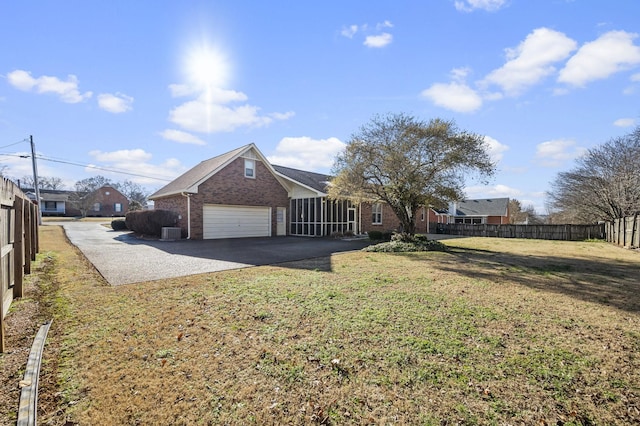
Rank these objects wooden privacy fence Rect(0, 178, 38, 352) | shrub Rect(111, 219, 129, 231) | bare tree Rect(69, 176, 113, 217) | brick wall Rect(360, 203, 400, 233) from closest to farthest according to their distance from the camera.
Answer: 1. wooden privacy fence Rect(0, 178, 38, 352)
2. brick wall Rect(360, 203, 400, 233)
3. shrub Rect(111, 219, 129, 231)
4. bare tree Rect(69, 176, 113, 217)

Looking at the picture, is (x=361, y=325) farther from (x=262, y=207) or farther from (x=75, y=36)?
(x=262, y=207)

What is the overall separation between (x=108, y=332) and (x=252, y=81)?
1102 centimetres

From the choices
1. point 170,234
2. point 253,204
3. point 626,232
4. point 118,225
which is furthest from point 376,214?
point 118,225

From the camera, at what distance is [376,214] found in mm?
22875

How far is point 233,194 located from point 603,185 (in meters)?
28.2

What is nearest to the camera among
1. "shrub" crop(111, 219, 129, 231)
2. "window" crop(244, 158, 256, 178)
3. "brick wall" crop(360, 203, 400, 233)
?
"window" crop(244, 158, 256, 178)

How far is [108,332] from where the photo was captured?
12.2ft

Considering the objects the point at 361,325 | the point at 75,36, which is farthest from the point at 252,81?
the point at 361,325

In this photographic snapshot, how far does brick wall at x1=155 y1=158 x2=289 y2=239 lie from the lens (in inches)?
646

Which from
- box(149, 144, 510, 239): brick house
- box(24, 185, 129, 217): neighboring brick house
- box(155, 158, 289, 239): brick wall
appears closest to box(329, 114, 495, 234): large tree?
box(149, 144, 510, 239): brick house

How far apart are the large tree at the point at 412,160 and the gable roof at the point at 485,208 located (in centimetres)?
3202

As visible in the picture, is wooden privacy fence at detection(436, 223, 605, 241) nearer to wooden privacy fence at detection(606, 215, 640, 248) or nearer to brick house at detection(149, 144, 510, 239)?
Result: wooden privacy fence at detection(606, 215, 640, 248)

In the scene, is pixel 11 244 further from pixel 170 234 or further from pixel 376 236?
pixel 376 236

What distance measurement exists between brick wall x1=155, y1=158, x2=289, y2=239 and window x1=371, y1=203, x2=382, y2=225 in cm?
675
